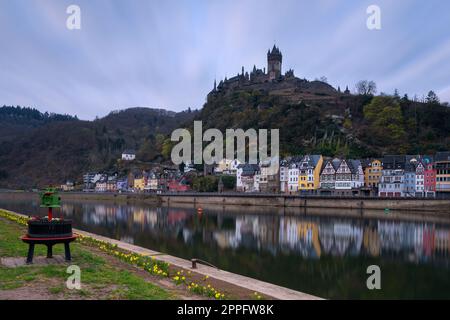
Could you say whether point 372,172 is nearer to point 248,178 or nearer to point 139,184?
point 248,178

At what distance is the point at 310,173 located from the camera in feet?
284

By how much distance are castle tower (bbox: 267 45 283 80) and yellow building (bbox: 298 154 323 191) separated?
103 m

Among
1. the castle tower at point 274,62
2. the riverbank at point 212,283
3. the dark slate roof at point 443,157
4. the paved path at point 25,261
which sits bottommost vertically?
the riverbank at point 212,283

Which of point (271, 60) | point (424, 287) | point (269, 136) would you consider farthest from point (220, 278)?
point (271, 60)

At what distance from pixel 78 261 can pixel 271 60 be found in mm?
180907

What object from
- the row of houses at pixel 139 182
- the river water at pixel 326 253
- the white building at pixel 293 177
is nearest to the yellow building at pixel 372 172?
the white building at pixel 293 177

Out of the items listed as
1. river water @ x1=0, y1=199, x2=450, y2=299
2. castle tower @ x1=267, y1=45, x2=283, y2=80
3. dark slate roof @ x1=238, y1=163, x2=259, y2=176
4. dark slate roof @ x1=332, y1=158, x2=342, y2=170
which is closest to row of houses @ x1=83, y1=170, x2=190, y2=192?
dark slate roof @ x1=238, y1=163, x2=259, y2=176

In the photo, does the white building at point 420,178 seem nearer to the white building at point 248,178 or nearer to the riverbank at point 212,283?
the white building at point 248,178

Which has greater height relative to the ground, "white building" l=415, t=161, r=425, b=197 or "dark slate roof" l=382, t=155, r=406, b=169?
"dark slate roof" l=382, t=155, r=406, b=169

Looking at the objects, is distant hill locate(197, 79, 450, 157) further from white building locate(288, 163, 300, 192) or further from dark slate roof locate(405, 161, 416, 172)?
dark slate roof locate(405, 161, 416, 172)

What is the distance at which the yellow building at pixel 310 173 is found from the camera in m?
86.4

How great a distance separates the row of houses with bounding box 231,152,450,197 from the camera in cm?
7288

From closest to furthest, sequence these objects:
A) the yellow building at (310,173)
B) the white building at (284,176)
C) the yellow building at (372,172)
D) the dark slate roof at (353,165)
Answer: the dark slate roof at (353,165) → the yellow building at (372,172) → the yellow building at (310,173) → the white building at (284,176)

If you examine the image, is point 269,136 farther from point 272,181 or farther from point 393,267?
point 393,267
